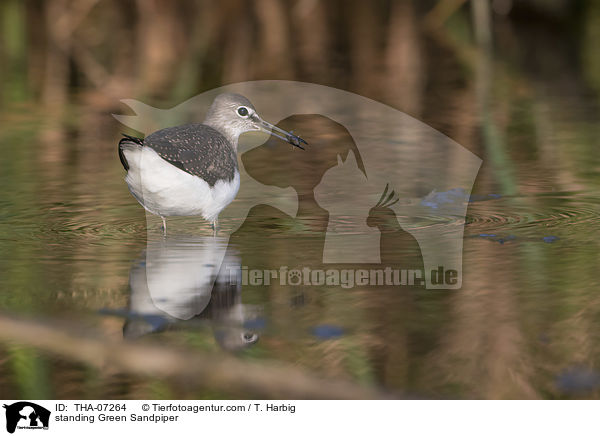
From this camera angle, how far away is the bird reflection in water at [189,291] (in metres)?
4.95

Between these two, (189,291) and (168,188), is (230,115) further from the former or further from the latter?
(189,291)

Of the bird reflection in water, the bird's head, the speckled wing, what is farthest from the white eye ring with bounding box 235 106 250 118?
the bird reflection in water

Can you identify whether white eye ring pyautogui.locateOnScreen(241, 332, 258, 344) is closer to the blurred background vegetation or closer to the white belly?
the blurred background vegetation

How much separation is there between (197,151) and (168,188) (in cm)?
41

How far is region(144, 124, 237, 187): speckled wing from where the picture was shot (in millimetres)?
6074

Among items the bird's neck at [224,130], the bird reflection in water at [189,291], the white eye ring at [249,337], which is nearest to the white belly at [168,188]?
the bird reflection in water at [189,291]

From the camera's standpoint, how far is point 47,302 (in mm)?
5320

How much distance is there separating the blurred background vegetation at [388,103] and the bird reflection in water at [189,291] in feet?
0.33

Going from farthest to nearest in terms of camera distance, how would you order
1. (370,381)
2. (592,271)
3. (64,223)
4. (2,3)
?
(2,3) → (64,223) → (592,271) → (370,381)

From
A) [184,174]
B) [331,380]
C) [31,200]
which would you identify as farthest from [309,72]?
[331,380]

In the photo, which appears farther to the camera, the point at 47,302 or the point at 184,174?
the point at 184,174

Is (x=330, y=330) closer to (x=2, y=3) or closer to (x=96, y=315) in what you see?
(x=96, y=315)

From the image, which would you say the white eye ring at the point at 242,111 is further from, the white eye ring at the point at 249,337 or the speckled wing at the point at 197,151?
the white eye ring at the point at 249,337

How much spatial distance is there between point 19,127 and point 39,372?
6.24 m
